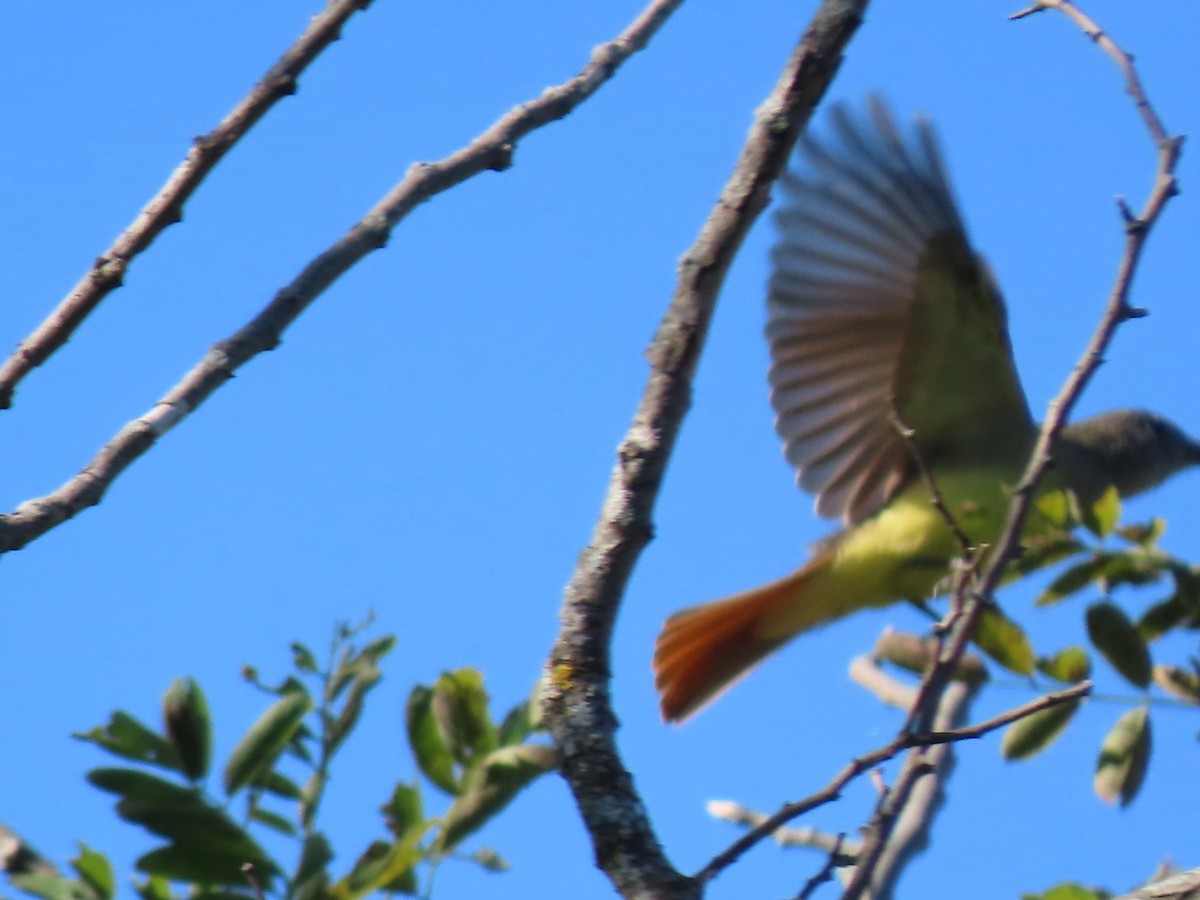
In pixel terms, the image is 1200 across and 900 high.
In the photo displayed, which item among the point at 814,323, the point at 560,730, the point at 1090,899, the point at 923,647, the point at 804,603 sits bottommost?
the point at 1090,899

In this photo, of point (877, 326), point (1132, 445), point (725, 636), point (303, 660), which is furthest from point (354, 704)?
point (1132, 445)

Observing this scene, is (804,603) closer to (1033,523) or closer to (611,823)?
(1033,523)

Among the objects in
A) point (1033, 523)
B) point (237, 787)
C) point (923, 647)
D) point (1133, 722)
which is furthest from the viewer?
point (1033, 523)

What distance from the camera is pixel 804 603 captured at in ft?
15.6

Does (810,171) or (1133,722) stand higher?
(810,171)

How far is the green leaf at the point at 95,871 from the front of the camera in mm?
2023

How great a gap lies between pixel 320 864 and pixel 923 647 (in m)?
1.28

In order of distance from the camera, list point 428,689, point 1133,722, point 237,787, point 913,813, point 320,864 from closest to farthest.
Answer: point 320,864, point 237,787, point 428,689, point 1133,722, point 913,813

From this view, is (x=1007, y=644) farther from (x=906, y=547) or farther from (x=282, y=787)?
(x=906, y=547)

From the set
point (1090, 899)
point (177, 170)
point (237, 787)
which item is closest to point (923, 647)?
point (1090, 899)

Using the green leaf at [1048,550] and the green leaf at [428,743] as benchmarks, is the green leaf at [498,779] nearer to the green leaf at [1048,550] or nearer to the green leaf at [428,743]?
the green leaf at [428,743]

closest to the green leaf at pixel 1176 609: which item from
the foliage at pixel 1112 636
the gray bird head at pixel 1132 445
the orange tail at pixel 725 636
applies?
the foliage at pixel 1112 636

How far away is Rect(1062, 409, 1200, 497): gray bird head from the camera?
5371 millimetres

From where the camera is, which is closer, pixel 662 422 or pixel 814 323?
pixel 662 422
